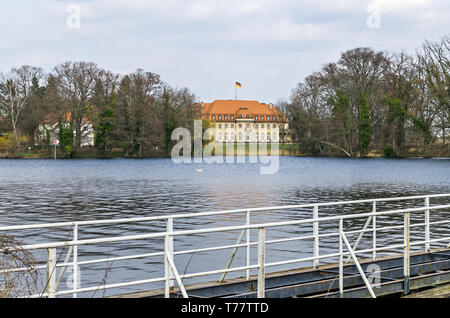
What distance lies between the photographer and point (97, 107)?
343ft

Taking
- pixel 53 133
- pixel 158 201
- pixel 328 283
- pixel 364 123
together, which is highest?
pixel 364 123

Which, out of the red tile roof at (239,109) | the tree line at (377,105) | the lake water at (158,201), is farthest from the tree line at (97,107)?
the red tile roof at (239,109)

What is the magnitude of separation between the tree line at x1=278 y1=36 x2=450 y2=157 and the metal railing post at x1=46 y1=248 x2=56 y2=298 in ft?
274

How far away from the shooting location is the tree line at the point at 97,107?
101188 millimetres

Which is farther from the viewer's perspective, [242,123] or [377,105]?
[242,123]

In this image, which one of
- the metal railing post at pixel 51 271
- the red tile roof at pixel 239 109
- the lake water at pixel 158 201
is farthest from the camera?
the red tile roof at pixel 239 109

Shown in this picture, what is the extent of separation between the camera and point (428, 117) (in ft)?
314

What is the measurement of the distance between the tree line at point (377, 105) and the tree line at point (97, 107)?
21911 millimetres

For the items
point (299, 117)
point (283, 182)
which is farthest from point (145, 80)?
point (283, 182)

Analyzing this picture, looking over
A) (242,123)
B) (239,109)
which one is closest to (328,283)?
(242,123)

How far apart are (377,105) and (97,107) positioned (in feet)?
154

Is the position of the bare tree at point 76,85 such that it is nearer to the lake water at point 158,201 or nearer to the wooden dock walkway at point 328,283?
the lake water at point 158,201

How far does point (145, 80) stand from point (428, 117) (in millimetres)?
46629

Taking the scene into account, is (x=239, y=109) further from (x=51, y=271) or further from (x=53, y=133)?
(x=51, y=271)
